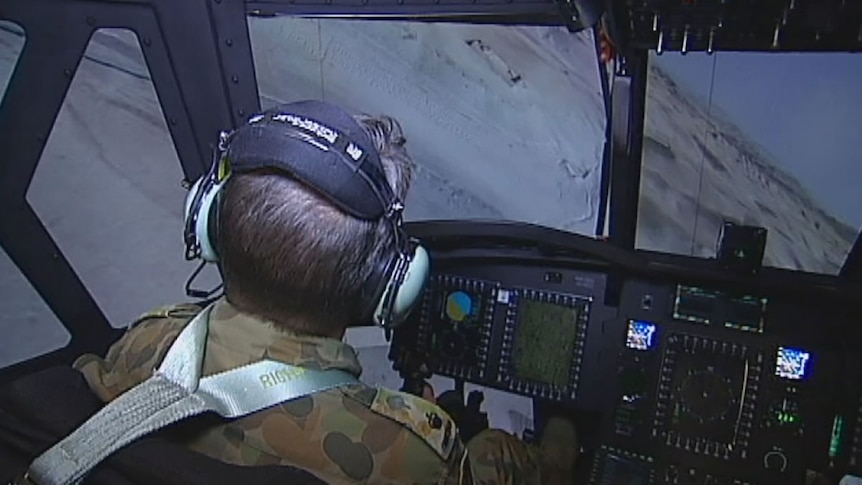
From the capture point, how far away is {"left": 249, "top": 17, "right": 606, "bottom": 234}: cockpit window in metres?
2.31

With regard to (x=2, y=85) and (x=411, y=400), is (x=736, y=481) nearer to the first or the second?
(x=411, y=400)

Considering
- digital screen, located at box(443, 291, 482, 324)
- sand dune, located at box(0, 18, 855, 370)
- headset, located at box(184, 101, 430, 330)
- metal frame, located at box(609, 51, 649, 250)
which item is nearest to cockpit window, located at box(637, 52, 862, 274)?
sand dune, located at box(0, 18, 855, 370)

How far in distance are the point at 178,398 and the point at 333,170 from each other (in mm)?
309

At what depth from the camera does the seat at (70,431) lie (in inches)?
29.7

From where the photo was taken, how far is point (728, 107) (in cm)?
227

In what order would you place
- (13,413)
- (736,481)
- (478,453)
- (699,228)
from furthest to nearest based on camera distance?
(699,228) → (736,481) → (478,453) → (13,413)

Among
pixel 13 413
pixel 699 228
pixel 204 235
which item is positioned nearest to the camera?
pixel 13 413

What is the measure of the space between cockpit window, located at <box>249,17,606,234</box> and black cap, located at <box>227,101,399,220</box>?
1.24 meters

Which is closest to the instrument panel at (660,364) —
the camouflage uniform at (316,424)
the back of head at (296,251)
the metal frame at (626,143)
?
the metal frame at (626,143)

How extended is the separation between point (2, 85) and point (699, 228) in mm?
1951

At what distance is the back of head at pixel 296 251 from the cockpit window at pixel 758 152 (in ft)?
3.88

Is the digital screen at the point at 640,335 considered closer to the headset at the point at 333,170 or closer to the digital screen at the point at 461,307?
the digital screen at the point at 461,307

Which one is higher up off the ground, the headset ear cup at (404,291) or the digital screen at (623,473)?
the headset ear cup at (404,291)

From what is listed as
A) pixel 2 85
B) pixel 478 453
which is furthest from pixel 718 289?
pixel 2 85
